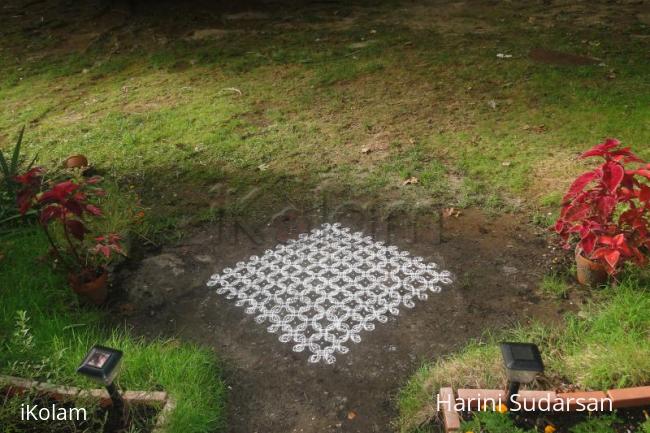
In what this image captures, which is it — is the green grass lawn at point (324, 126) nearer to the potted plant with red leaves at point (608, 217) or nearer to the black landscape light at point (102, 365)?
the potted plant with red leaves at point (608, 217)

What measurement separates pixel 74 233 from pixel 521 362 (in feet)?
7.81

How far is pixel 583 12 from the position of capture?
25.2 feet

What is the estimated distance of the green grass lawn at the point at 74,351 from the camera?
264 cm

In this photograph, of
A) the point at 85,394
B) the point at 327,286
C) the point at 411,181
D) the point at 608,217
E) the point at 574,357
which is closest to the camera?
the point at 85,394

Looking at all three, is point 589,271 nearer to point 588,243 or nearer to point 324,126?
point 588,243

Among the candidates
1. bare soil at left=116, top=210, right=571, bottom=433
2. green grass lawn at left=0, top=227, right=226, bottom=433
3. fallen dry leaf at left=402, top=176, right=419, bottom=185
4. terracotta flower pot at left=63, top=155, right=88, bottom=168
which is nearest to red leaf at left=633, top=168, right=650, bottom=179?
bare soil at left=116, top=210, right=571, bottom=433

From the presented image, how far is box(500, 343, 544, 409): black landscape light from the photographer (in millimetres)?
2129

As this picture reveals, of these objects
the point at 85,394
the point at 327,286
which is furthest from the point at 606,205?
the point at 85,394

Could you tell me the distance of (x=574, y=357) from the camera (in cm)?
271

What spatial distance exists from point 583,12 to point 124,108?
5997 mm

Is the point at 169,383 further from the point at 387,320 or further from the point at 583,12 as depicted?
the point at 583,12

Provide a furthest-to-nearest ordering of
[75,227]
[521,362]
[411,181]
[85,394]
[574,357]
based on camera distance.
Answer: [411,181] < [75,227] < [574,357] < [85,394] < [521,362]

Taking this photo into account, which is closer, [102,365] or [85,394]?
[102,365]

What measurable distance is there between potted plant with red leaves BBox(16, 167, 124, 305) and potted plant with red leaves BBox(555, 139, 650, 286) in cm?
256
